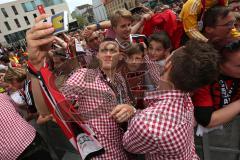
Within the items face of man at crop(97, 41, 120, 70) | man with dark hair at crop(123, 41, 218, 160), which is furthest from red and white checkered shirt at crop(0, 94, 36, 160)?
man with dark hair at crop(123, 41, 218, 160)

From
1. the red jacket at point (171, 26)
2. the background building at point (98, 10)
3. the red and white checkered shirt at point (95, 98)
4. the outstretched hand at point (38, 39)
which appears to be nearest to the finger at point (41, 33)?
the outstretched hand at point (38, 39)

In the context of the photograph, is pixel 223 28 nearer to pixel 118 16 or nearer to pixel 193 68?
pixel 193 68

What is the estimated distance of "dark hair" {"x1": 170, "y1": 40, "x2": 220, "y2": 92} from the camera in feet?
3.71

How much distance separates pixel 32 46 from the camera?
3.62ft

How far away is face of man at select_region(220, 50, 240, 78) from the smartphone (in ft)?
3.76

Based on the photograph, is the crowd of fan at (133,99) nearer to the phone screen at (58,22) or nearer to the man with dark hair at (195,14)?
the phone screen at (58,22)

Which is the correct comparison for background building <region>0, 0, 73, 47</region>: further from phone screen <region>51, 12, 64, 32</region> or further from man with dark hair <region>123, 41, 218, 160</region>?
man with dark hair <region>123, 41, 218, 160</region>

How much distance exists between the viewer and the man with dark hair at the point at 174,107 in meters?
1.06

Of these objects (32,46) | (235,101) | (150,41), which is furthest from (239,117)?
(32,46)

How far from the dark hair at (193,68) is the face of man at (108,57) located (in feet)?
1.38

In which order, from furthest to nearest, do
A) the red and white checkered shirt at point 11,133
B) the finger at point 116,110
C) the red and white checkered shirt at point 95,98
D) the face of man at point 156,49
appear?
1. the face of man at point 156,49
2. the red and white checkered shirt at point 11,133
3. the red and white checkered shirt at point 95,98
4. the finger at point 116,110

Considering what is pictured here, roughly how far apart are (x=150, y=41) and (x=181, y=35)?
0.46 m

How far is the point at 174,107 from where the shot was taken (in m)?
1.12

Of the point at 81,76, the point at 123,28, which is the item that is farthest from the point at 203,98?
the point at 123,28
